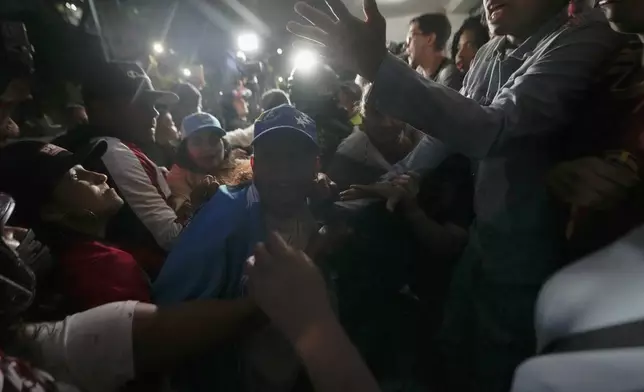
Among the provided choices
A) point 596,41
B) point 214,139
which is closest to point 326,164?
point 596,41

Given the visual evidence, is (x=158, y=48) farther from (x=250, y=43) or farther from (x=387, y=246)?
(x=387, y=246)

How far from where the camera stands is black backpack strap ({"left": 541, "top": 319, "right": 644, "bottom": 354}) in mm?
326

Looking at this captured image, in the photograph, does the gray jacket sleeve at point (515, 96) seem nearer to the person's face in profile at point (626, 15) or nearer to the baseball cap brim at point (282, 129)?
the person's face in profile at point (626, 15)

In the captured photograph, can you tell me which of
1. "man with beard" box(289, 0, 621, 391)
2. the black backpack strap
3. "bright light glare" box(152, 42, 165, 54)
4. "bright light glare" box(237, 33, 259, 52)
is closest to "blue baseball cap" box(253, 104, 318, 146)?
"man with beard" box(289, 0, 621, 391)

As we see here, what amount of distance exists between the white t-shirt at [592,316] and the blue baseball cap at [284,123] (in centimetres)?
32

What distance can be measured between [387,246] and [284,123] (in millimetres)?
194

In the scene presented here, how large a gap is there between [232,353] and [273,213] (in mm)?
159

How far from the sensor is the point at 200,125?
1.14m

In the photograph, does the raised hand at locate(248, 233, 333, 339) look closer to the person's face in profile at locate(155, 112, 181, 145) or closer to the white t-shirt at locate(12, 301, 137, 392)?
the white t-shirt at locate(12, 301, 137, 392)

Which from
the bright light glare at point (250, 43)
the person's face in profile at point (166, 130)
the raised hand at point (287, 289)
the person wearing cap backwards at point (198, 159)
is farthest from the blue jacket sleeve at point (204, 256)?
the bright light glare at point (250, 43)

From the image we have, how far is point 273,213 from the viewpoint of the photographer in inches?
22.6

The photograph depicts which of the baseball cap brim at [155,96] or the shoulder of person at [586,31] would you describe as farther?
the baseball cap brim at [155,96]

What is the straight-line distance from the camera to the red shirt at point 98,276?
0.59 metres

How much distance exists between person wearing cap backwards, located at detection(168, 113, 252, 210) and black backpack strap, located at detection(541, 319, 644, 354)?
1.92ft
